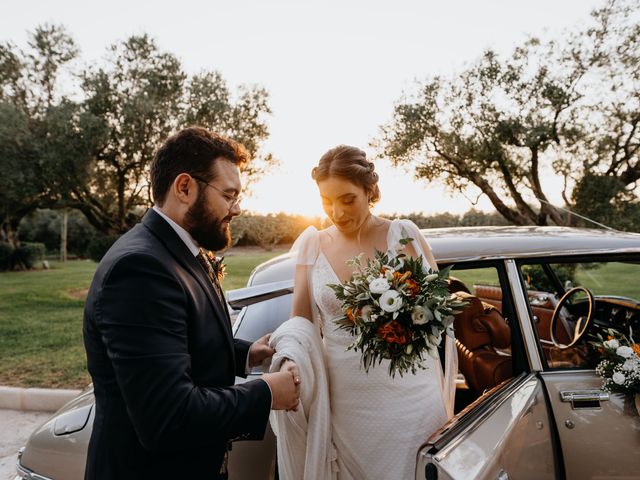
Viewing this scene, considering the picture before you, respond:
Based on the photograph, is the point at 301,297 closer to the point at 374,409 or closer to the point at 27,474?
the point at 374,409

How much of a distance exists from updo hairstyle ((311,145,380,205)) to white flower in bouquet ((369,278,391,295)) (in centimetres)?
70

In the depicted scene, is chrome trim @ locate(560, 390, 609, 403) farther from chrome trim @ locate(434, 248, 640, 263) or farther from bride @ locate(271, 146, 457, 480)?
chrome trim @ locate(434, 248, 640, 263)

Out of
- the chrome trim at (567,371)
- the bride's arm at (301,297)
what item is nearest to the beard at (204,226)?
the bride's arm at (301,297)

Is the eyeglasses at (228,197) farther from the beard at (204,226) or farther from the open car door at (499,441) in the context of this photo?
the open car door at (499,441)

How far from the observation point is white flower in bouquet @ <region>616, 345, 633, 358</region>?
88.0 inches

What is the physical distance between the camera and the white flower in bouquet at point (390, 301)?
73.2 inches

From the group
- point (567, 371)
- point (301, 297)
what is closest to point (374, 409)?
point (301, 297)

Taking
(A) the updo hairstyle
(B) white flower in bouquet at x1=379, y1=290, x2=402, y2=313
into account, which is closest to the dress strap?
(A) the updo hairstyle

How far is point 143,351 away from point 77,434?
1.50 metres

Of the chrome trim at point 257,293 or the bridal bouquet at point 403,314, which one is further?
the chrome trim at point 257,293

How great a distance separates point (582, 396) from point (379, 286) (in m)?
1.28

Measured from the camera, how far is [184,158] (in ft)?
5.04

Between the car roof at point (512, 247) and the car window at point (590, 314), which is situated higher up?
the car roof at point (512, 247)

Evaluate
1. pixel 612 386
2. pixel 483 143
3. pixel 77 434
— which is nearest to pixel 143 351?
pixel 77 434
